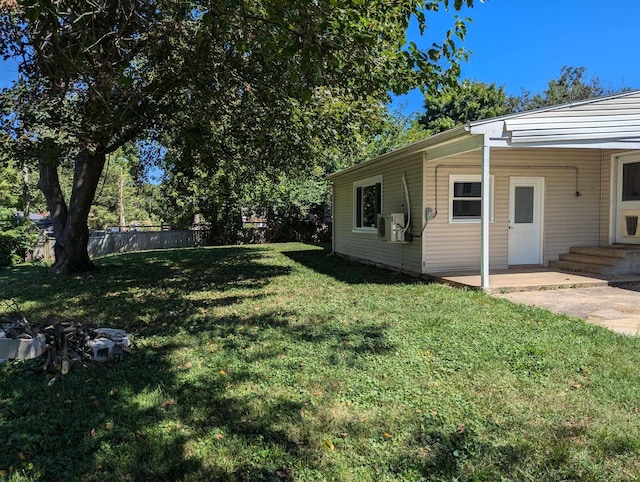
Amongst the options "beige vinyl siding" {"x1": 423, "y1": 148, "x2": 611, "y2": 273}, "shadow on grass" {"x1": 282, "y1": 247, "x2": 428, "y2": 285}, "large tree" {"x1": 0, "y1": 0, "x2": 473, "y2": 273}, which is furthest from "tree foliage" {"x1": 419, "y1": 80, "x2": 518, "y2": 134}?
"large tree" {"x1": 0, "y1": 0, "x2": 473, "y2": 273}

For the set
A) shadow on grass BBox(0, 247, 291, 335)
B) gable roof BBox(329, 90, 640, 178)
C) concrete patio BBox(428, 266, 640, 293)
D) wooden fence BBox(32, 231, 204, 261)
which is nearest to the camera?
shadow on grass BBox(0, 247, 291, 335)

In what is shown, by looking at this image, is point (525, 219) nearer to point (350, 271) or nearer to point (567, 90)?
point (350, 271)

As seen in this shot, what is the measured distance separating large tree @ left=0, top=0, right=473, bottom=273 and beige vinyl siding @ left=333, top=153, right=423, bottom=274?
329 cm

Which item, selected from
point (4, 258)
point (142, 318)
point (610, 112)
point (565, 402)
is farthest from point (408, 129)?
point (565, 402)

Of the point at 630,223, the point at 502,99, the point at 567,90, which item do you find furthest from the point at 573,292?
the point at 567,90

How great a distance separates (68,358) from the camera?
3.92m

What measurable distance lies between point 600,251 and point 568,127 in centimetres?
292

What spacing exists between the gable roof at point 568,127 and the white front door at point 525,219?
76.9 inches

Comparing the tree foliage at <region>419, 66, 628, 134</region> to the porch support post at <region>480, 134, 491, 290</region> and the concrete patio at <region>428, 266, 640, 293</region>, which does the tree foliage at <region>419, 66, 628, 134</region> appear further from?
the porch support post at <region>480, 134, 491, 290</region>

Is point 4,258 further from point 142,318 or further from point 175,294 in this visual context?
point 142,318

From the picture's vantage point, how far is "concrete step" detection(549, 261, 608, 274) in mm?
8304

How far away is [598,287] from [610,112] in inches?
118

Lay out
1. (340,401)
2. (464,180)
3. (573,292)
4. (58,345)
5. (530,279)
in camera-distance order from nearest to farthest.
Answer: (340,401) → (58,345) → (573,292) → (530,279) → (464,180)

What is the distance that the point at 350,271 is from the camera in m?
10.5
